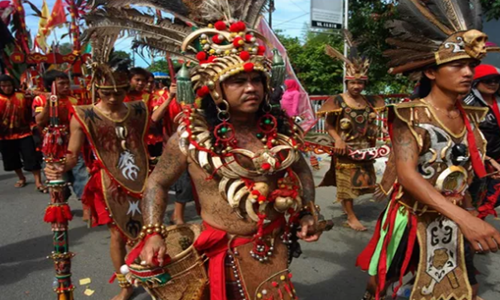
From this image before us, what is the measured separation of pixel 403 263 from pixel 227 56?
1.82 metres

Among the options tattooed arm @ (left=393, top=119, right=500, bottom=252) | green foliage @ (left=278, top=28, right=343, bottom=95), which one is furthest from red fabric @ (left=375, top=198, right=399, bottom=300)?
green foliage @ (left=278, top=28, right=343, bottom=95)

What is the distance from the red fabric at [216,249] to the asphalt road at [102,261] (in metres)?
1.65

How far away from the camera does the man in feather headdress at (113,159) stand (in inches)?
143

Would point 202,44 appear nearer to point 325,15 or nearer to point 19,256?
point 19,256

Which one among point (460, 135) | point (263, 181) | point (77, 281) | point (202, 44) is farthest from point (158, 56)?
point (77, 281)

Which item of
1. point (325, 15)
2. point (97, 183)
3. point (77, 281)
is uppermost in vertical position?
point (325, 15)

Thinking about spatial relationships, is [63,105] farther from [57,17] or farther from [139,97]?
[57,17]

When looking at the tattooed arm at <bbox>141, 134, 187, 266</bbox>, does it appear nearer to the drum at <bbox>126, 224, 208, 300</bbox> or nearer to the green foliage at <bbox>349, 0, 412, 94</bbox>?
the drum at <bbox>126, 224, 208, 300</bbox>

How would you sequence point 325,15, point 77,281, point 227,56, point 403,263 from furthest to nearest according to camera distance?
point 325,15 → point 77,281 → point 403,263 → point 227,56

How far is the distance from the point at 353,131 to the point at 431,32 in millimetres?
2815

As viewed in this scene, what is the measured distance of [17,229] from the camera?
18.6 feet

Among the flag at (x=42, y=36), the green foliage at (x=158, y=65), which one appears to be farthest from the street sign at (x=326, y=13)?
the flag at (x=42, y=36)

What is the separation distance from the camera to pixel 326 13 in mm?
10547

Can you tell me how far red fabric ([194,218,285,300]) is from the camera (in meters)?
2.24
